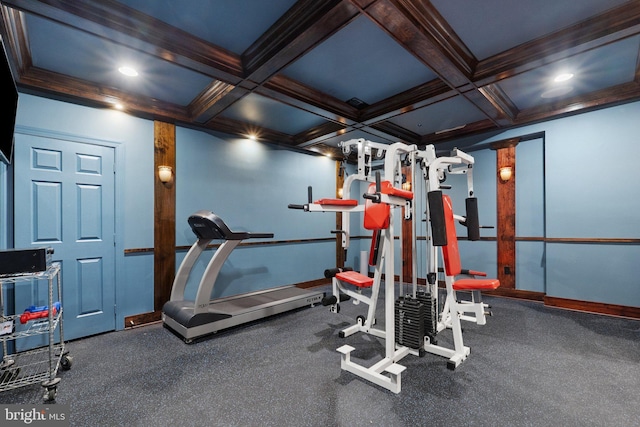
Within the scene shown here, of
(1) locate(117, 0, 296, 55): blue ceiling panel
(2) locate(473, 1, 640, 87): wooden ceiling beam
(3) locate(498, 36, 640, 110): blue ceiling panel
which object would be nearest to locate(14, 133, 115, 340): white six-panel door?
(1) locate(117, 0, 296, 55): blue ceiling panel

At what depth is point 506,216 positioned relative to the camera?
4.49m

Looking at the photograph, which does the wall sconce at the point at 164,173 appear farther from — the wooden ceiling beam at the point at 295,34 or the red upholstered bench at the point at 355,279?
the red upholstered bench at the point at 355,279

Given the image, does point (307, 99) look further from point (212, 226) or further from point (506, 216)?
point (506, 216)

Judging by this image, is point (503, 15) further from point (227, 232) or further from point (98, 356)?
point (98, 356)

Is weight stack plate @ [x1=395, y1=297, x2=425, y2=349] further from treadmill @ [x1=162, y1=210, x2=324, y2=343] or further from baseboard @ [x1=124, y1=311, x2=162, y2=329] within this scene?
baseboard @ [x1=124, y1=311, x2=162, y2=329]

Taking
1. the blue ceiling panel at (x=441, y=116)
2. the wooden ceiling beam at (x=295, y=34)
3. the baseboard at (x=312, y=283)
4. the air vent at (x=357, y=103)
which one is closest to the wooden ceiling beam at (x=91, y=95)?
the wooden ceiling beam at (x=295, y=34)

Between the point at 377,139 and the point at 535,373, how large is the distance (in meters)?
3.92

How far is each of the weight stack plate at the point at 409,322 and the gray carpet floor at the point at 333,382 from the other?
0.18 m

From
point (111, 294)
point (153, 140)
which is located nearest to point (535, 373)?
point (111, 294)

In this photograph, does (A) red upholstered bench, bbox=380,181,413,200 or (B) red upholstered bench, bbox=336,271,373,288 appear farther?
(B) red upholstered bench, bbox=336,271,373,288

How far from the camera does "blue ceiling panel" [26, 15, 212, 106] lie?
2.30 meters

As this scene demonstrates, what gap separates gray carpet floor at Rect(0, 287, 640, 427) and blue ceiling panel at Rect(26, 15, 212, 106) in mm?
2794

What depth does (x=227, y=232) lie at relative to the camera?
3062mm

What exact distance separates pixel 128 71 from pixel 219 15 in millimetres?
1357
